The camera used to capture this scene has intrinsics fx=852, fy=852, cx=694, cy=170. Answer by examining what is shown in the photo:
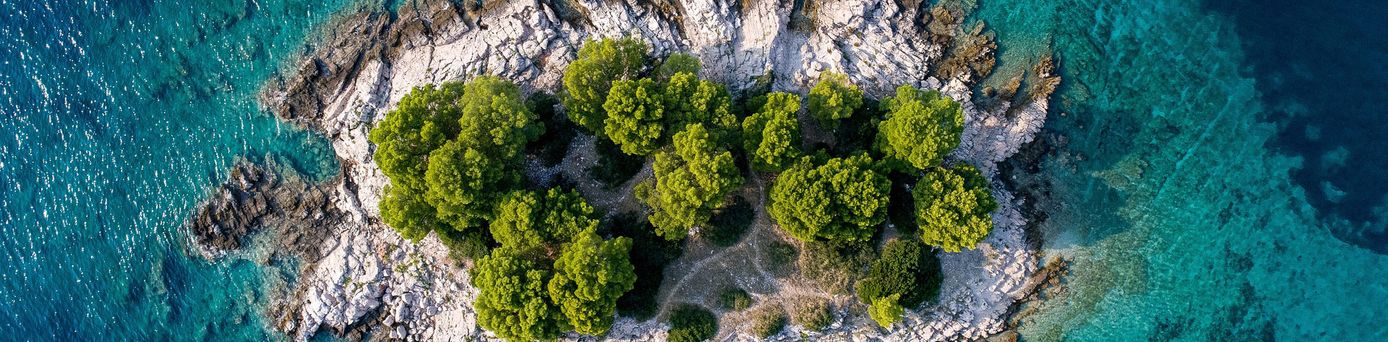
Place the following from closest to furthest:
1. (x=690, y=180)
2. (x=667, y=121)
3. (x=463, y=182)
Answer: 1. (x=463, y=182)
2. (x=690, y=180)
3. (x=667, y=121)

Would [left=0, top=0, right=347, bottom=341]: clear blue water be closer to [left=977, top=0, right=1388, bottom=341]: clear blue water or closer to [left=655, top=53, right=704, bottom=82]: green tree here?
[left=655, top=53, right=704, bottom=82]: green tree

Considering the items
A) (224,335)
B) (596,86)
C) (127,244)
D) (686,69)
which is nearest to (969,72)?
(686,69)

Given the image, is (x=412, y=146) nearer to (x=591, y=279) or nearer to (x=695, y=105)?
(x=591, y=279)

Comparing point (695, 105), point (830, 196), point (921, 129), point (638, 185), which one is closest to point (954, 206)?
point (921, 129)

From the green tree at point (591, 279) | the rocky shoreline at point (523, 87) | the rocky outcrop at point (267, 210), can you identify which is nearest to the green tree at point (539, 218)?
the green tree at point (591, 279)

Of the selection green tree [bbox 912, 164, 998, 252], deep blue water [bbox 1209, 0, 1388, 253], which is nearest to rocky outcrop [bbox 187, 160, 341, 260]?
green tree [bbox 912, 164, 998, 252]

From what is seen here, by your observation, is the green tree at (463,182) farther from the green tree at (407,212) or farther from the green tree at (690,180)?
the green tree at (690,180)

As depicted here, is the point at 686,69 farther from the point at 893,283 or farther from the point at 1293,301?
the point at 1293,301
